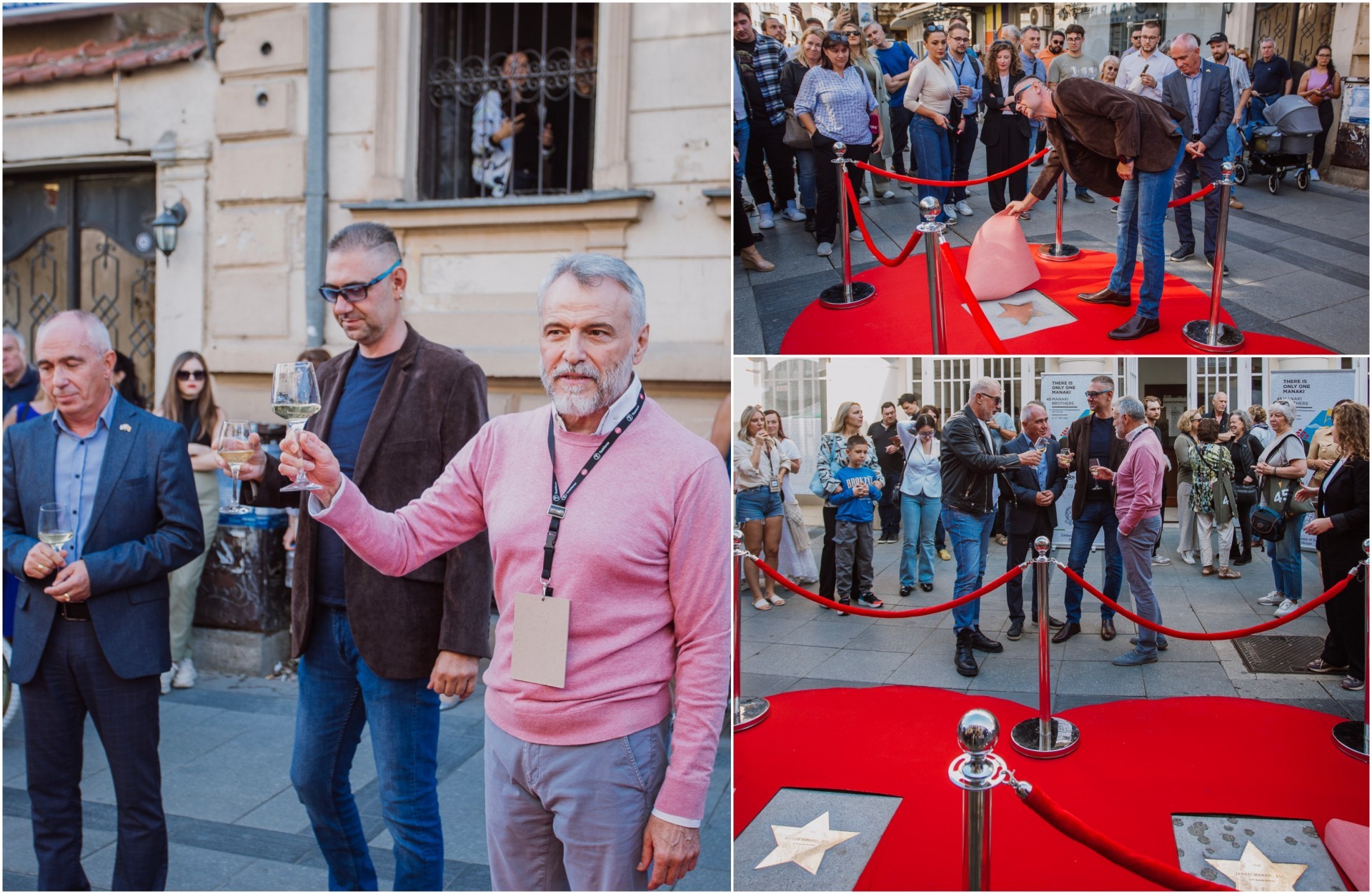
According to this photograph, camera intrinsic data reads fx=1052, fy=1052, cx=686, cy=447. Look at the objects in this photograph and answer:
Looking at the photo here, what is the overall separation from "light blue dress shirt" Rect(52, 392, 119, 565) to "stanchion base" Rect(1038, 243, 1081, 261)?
2.40 meters

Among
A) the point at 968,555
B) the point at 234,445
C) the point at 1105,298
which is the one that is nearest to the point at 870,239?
the point at 1105,298

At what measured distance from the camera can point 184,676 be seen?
15.3 ft

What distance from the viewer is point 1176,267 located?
2318mm

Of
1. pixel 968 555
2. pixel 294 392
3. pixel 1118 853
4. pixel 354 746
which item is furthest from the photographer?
pixel 968 555

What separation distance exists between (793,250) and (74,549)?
1998mm

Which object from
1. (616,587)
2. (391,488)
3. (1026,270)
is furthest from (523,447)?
(1026,270)

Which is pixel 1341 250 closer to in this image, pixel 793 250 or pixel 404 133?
pixel 793 250

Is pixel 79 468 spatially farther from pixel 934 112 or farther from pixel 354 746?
pixel 934 112

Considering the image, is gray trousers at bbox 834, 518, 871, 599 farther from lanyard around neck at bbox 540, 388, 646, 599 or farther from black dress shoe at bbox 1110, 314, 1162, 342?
lanyard around neck at bbox 540, 388, 646, 599

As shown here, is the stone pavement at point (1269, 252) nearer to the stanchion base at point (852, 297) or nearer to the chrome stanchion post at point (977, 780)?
the stanchion base at point (852, 297)

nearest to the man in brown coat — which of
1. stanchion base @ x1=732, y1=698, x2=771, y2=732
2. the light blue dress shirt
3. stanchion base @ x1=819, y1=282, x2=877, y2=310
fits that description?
stanchion base @ x1=819, y1=282, x2=877, y2=310

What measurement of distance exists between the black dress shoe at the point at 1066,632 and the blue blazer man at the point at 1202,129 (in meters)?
1.02

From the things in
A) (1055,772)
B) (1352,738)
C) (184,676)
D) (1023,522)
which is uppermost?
(1023,522)

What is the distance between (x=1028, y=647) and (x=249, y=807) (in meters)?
2.53
